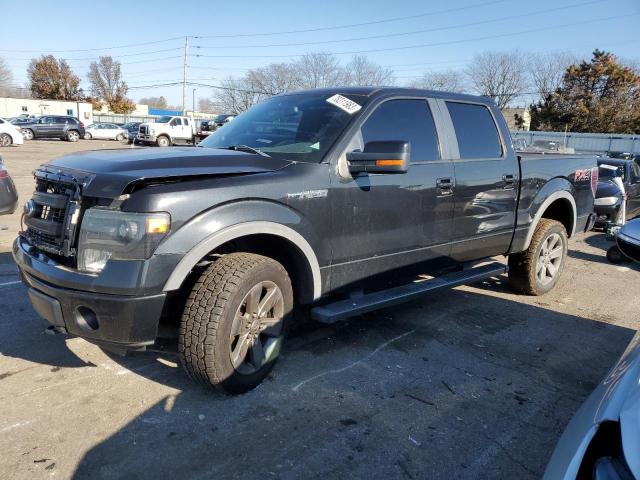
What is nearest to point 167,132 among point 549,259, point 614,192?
point 614,192

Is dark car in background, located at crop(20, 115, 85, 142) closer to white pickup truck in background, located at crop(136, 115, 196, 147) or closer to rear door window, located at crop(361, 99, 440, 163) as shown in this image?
white pickup truck in background, located at crop(136, 115, 196, 147)

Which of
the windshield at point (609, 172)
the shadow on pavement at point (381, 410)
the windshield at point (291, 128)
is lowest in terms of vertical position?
the shadow on pavement at point (381, 410)

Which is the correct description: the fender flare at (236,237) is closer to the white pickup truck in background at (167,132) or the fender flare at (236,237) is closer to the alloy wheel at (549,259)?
the alloy wheel at (549,259)

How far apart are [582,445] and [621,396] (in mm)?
243

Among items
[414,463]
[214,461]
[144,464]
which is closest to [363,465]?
[414,463]

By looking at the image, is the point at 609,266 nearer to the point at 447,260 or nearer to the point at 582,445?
the point at 447,260

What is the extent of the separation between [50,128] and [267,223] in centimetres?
3634

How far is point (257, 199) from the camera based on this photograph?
10.0 ft

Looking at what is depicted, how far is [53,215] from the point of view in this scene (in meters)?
3.03

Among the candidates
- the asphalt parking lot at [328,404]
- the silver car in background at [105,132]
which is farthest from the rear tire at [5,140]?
the asphalt parking lot at [328,404]

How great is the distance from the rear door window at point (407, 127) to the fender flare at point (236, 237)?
0.92m

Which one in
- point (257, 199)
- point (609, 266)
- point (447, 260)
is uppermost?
point (257, 199)

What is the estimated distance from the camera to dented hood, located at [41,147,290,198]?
2.75 m

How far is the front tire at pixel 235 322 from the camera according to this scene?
2930mm
